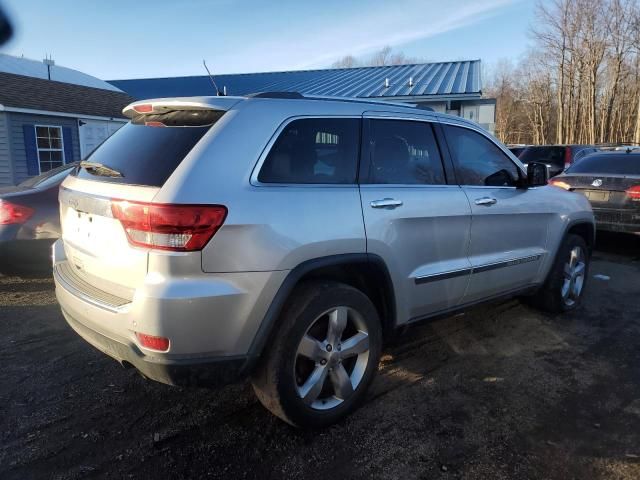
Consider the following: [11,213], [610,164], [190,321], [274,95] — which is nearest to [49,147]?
[11,213]

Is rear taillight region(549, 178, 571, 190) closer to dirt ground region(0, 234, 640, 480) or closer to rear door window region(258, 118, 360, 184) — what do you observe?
dirt ground region(0, 234, 640, 480)

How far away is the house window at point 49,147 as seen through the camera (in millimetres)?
14852

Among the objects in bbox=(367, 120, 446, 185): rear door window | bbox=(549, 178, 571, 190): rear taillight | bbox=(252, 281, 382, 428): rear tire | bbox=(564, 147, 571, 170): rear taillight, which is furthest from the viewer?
bbox=(564, 147, 571, 170): rear taillight

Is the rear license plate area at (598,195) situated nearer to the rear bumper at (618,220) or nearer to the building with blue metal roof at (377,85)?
the rear bumper at (618,220)

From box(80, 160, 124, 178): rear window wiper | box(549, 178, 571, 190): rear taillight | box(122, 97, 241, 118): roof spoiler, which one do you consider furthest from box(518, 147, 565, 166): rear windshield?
box(80, 160, 124, 178): rear window wiper

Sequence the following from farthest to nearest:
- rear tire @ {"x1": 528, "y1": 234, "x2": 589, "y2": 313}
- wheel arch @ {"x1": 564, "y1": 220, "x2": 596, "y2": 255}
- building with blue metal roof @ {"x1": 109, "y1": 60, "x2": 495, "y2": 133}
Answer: building with blue metal roof @ {"x1": 109, "y1": 60, "x2": 495, "y2": 133}, wheel arch @ {"x1": 564, "y1": 220, "x2": 596, "y2": 255}, rear tire @ {"x1": 528, "y1": 234, "x2": 589, "y2": 313}

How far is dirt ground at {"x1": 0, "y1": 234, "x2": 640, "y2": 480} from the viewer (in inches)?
98.0

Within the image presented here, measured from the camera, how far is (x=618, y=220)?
7043 millimetres

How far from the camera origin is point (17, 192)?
5.12 metres

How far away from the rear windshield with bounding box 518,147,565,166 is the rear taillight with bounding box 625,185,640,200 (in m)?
7.45

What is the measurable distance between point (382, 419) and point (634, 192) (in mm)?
5913

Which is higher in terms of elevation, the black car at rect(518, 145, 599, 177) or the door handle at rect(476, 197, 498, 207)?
the black car at rect(518, 145, 599, 177)

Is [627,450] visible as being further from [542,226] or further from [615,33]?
[615,33]

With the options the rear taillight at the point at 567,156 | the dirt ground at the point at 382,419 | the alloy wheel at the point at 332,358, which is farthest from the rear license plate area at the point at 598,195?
the rear taillight at the point at 567,156
